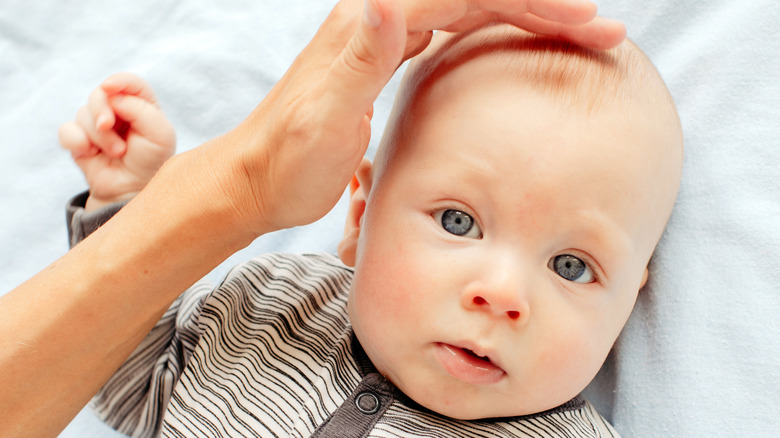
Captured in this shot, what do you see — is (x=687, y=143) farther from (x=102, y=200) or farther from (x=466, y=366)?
(x=102, y=200)

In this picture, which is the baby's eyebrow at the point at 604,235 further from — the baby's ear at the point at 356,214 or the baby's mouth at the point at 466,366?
the baby's ear at the point at 356,214

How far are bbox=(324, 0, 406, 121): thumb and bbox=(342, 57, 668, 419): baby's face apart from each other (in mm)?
180

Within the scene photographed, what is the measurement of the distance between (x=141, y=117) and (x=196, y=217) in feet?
1.06

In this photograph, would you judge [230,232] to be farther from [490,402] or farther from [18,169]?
[18,169]

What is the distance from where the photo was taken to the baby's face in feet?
3.14

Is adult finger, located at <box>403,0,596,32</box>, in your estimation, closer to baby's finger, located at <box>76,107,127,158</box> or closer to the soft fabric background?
the soft fabric background

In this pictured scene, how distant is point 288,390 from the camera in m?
1.10

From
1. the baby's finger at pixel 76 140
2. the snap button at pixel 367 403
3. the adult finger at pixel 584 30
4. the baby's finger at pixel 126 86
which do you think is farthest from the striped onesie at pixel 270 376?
the adult finger at pixel 584 30

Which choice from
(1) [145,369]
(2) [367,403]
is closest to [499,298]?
(2) [367,403]

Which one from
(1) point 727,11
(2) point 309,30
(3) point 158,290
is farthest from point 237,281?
(1) point 727,11

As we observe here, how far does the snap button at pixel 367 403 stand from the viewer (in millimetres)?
1066

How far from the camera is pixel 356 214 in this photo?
1.21 meters

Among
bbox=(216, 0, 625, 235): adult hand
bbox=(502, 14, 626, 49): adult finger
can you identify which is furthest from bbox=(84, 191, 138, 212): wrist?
bbox=(502, 14, 626, 49): adult finger

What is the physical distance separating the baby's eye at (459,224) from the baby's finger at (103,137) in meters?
0.59
